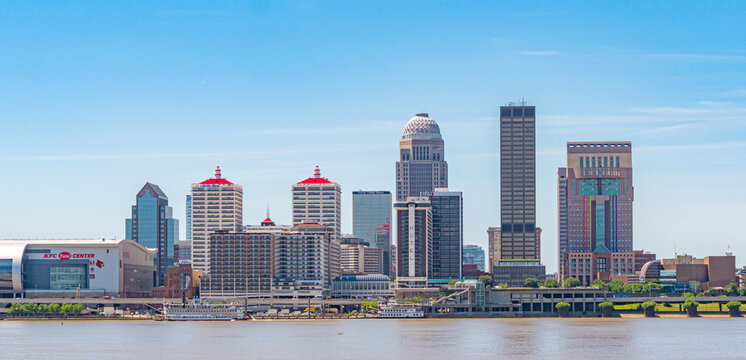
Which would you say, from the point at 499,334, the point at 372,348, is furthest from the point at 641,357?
the point at 499,334

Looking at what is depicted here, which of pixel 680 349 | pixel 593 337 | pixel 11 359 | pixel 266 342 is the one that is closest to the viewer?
pixel 11 359

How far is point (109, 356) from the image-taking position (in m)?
152

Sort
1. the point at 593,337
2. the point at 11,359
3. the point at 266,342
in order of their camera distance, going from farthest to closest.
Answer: the point at 593,337, the point at 266,342, the point at 11,359

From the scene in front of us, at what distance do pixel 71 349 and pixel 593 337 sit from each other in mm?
82154

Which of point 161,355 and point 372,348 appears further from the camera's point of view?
point 372,348

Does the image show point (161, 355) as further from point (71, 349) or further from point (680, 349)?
point (680, 349)

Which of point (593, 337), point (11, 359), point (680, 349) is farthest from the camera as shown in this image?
point (593, 337)

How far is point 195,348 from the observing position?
541 ft

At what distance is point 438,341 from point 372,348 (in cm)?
1723

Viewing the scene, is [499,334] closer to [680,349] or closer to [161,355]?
[680,349]

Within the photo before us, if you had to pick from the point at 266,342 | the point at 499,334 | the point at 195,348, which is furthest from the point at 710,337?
the point at 195,348

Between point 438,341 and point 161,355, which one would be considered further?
point 438,341

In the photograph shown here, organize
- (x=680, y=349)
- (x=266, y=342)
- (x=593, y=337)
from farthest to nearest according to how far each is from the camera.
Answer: (x=593, y=337), (x=266, y=342), (x=680, y=349)

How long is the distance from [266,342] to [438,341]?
1040 inches
